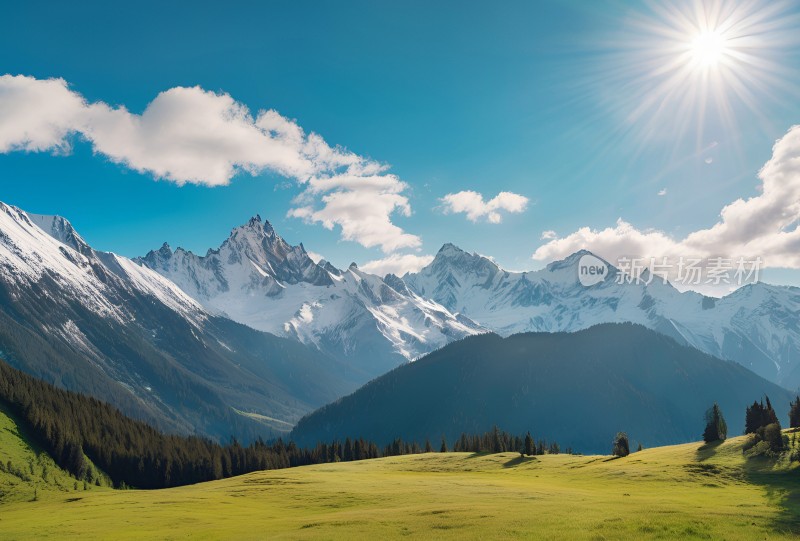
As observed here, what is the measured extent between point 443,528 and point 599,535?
42.4 feet

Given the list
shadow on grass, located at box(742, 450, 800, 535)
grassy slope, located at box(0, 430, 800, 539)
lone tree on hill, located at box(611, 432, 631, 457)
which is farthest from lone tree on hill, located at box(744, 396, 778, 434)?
shadow on grass, located at box(742, 450, 800, 535)

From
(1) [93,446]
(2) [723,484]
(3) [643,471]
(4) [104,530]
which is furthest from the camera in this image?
(1) [93,446]

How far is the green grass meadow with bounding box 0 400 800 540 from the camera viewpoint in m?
46.2

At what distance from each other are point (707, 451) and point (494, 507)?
45481 mm

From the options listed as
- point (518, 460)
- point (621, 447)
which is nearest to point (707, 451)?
point (621, 447)

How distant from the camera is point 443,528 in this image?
4944cm

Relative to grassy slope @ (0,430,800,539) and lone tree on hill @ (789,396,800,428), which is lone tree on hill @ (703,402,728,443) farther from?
lone tree on hill @ (789,396,800,428)

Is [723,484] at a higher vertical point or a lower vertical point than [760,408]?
lower

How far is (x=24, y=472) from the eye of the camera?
5945 inches

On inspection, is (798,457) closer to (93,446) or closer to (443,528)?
(443,528)

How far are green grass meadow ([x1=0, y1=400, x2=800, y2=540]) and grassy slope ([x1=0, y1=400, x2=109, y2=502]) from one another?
58.7m

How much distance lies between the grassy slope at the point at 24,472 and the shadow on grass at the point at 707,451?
421 ft

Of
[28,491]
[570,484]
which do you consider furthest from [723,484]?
[28,491]

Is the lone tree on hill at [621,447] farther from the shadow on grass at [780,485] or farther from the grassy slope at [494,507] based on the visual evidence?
the shadow on grass at [780,485]
